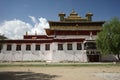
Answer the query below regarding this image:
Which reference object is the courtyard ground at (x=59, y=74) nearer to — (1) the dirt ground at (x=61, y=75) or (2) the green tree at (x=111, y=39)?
(1) the dirt ground at (x=61, y=75)

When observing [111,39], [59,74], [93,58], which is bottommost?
[59,74]

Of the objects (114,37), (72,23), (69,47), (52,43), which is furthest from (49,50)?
(114,37)

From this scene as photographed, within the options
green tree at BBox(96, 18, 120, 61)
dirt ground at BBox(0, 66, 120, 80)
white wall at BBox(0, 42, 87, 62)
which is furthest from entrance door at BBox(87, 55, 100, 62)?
dirt ground at BBox(0, 66, 120, 80)

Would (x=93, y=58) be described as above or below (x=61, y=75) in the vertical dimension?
above

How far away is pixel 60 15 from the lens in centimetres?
5066

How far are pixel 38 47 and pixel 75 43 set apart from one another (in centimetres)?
830

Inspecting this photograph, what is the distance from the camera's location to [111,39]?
34000 mm

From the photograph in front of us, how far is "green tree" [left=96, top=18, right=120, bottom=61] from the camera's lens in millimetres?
33375

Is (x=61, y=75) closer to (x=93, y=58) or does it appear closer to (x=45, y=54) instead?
(x=45, y=54)

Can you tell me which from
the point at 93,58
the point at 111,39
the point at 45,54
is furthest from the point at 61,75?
the point at 93,58

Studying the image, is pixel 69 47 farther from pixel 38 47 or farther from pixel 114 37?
pixel 114 37

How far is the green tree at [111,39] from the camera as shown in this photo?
3338cm

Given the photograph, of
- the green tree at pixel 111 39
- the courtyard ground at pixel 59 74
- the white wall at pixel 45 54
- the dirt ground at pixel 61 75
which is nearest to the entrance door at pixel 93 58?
the white wall at pixel 45 54

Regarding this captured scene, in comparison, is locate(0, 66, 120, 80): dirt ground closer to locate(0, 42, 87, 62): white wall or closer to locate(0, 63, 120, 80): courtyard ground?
locate(0, 63, 120, 80): courtyard ground
